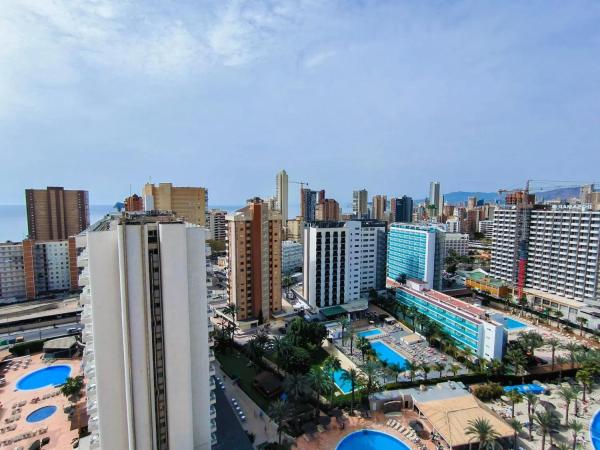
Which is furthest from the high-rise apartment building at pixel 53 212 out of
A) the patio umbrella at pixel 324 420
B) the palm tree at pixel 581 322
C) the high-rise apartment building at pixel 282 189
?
the palm tree at pixel 581 322

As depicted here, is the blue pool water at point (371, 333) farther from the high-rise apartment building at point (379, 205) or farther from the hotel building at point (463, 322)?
the high-rise apartment building at point (379, 205)

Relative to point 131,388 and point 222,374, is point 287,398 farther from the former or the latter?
point 131,388

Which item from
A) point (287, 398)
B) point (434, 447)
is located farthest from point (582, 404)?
point (287, 398)

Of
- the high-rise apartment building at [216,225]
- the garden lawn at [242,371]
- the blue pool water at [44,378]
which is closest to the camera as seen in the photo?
the garden lawn at [242,371]

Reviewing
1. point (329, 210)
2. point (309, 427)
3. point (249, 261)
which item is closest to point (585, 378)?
point (309, 427)

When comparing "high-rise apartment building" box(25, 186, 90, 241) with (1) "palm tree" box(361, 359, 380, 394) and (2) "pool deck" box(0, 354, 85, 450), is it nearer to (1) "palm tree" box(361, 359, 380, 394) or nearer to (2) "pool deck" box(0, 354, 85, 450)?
(2) "pool deck" box(0, 354, 85, 450)

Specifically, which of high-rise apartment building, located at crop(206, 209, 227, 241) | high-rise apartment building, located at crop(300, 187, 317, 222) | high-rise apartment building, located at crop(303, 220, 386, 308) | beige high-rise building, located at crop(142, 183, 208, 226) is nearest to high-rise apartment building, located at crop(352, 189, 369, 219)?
high-rise apartment building, located at crop(300, 187, 317, 222)
